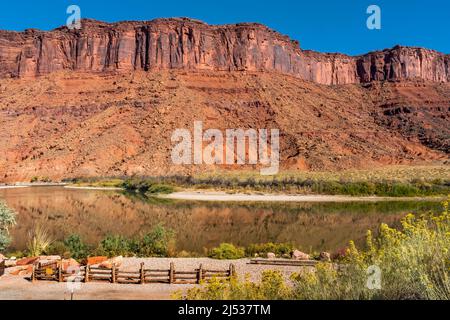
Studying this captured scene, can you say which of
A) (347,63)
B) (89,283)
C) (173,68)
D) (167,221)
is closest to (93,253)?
(89,283)

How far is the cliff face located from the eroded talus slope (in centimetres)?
416

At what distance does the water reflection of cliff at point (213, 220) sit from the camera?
79.4 ft

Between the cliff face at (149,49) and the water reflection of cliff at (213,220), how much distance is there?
7254 centimetres

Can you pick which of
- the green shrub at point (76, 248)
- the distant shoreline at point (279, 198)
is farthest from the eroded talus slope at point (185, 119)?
the green shrub at point (76, 248)

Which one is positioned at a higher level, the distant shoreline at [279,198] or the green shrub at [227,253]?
the distant shoreline at [279,198]

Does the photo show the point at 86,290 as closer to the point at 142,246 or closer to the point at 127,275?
the point at 127,275

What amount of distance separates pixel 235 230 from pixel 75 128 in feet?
257

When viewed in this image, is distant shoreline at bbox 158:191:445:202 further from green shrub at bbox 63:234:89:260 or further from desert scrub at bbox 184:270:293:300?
desert scrub at bbox 184:270:293:300

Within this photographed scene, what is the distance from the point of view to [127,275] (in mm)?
13820

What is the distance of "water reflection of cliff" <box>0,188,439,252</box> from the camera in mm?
24188

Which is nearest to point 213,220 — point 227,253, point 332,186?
point 227,253

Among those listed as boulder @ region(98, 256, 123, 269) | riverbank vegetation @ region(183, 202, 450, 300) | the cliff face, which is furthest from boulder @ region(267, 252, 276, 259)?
the cliff face

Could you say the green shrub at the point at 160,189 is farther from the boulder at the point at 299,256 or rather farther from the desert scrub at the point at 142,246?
the boulder at the point at 299,256
